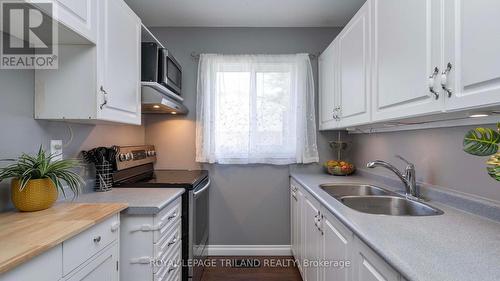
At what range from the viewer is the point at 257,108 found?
2797mm

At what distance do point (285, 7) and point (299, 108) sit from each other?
958 mm

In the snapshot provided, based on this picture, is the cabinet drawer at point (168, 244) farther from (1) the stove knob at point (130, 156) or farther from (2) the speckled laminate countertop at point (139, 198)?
(1) the stove knob at point (130, 156)

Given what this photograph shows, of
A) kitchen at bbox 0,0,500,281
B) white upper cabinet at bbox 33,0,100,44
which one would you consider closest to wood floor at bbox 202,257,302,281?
kitchen at bbox 0,0,500,281

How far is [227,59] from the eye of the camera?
2803 mm

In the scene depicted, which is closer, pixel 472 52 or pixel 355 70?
pixel 472 52

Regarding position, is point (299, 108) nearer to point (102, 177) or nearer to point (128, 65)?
point (128, 65)

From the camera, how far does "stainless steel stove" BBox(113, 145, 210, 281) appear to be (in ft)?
6.39

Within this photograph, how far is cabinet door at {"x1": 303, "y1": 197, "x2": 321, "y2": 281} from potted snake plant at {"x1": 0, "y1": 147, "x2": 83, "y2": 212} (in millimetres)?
1407

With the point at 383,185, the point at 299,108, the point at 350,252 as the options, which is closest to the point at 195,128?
the point at 299,108

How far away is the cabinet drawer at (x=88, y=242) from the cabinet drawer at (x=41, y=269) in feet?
0.11

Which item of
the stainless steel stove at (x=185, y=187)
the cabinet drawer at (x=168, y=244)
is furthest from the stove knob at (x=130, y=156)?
the cabinet drawer at (x=168, y=244)

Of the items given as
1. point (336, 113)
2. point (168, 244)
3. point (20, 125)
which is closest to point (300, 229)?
point (336, 113)

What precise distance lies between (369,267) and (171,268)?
4.00 feet

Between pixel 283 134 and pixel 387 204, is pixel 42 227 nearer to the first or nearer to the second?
pixel 387 204
